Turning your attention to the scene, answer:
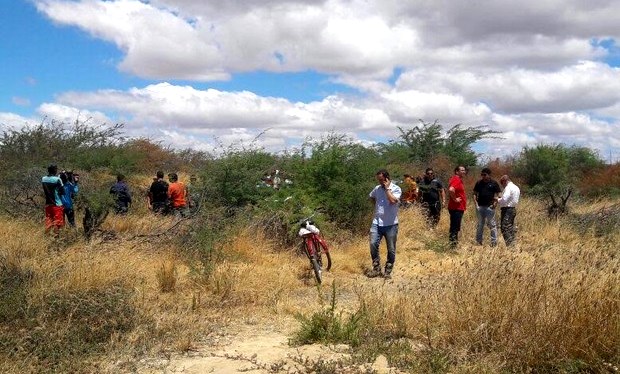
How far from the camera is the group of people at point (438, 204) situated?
370 inches

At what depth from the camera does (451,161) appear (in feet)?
78.9

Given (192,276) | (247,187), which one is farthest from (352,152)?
(192,276)

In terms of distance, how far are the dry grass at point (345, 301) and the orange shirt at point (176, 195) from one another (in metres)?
3.53

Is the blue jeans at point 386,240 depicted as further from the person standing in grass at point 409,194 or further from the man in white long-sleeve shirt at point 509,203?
the person standing in grass at point 409,194

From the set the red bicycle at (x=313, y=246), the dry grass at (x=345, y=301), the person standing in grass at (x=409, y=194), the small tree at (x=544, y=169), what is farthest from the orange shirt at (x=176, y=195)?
the small tree at (x=544, y=169)

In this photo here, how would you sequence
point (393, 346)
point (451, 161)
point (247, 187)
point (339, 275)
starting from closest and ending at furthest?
point (393, 346), point (339, 275), point (247, 187), point (451, 161)

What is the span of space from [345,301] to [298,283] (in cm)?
127

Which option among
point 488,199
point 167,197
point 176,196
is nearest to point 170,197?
point 176,196

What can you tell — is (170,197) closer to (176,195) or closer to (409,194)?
(176,195)

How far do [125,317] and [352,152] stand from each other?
752 cm

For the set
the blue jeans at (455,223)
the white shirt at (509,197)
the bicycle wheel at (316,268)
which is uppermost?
the white shirt at (509,197)

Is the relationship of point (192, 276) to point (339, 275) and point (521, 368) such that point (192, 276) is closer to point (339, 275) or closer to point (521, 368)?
point (339, 275)

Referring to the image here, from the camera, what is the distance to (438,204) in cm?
1390

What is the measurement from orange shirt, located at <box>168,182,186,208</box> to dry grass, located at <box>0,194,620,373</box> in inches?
139
